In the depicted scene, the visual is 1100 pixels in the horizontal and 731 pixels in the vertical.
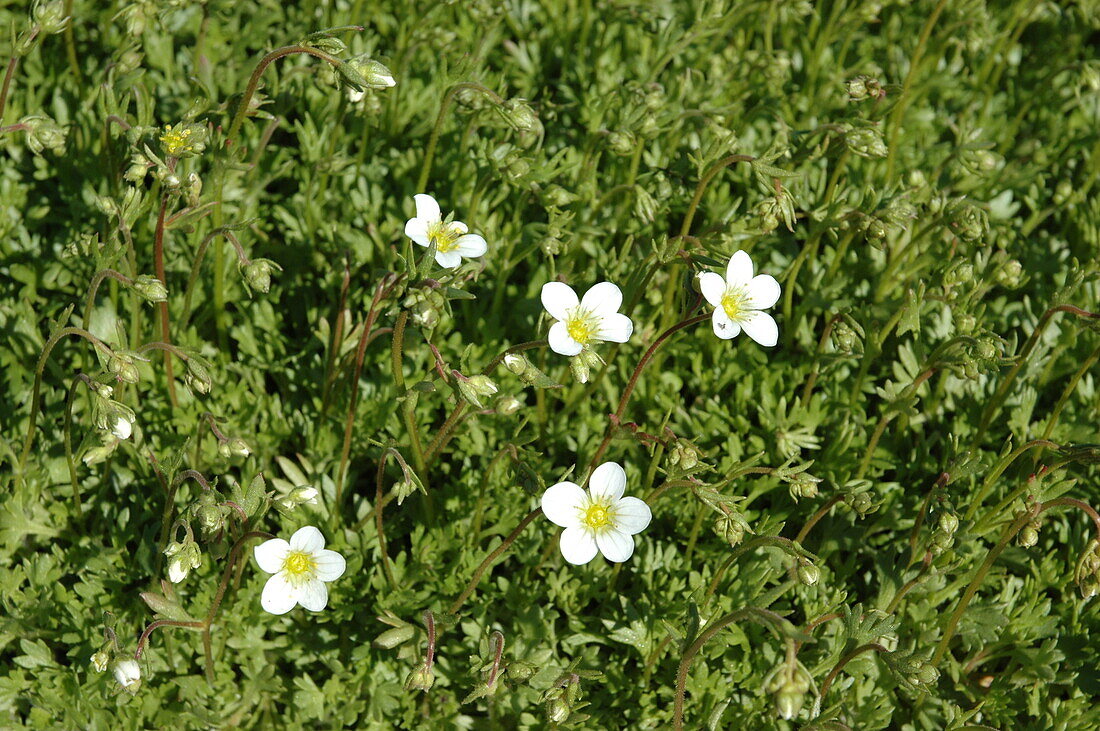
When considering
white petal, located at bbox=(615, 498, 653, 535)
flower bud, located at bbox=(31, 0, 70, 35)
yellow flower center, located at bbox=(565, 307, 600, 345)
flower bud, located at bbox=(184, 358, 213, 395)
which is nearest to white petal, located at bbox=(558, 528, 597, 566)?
white petal, located at bbox=(615, 498, 653, 535)

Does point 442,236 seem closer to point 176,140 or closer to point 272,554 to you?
point 176,140

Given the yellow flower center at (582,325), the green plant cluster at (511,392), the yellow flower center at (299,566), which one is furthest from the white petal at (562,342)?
the yellow flower center at (299,566)

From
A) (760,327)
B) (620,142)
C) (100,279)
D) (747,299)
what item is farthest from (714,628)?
(100,279)

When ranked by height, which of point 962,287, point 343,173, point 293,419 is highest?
point 962,287

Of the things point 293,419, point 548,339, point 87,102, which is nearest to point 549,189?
point 548,339

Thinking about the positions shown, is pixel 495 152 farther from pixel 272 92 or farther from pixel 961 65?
pixel 961 65

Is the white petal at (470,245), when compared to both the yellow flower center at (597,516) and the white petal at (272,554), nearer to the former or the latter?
the yellow flower center at (597,516)
